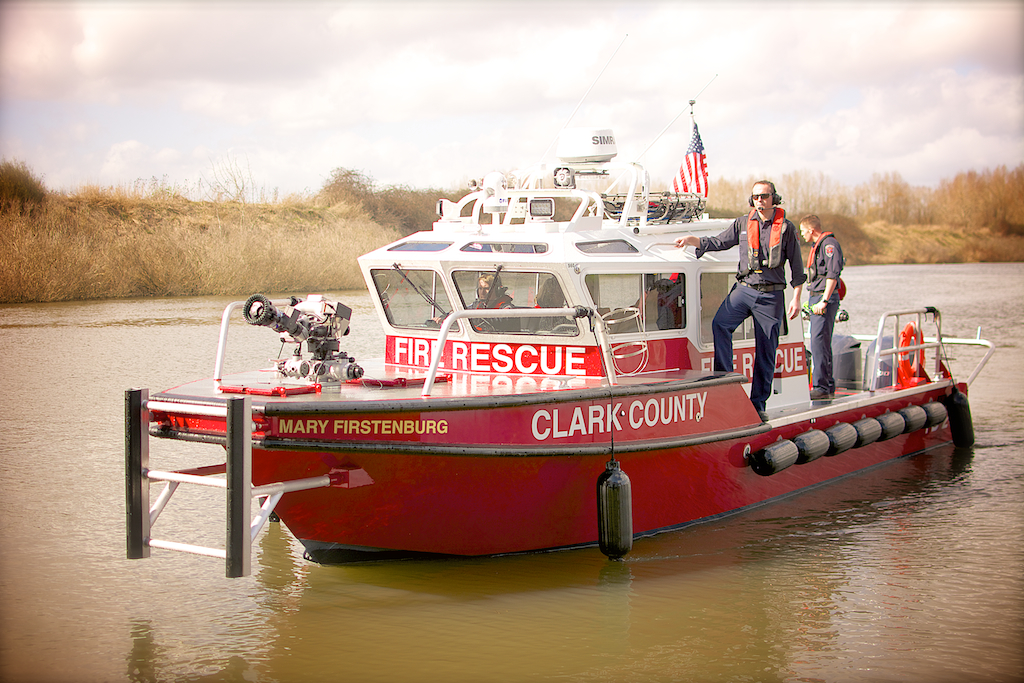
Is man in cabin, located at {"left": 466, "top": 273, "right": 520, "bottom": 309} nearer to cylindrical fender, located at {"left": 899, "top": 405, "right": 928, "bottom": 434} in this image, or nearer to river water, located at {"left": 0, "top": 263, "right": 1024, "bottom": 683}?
river water, located at {"left": 0, "top": 263, "right": 1024, "bottom": 683}

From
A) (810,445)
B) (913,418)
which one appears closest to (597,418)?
(810,445)

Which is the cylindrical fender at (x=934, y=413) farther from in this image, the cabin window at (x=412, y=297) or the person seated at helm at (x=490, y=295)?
the cabin window at (x=412, y=297)

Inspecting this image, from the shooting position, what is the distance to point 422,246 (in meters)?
6.79

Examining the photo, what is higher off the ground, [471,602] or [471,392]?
[471,392]

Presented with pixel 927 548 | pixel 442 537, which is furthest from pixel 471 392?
pixel 927 548

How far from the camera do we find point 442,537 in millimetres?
5859

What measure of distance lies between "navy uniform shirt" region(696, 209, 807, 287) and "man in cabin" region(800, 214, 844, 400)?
52.8 inches

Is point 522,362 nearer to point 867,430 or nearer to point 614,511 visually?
point 614,511

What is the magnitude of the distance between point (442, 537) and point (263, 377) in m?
1.59

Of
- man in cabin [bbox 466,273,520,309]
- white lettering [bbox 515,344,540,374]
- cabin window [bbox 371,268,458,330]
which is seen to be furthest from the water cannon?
white lettering [bbox 515,344,540,374]

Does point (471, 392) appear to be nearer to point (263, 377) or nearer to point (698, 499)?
point (263, 377)

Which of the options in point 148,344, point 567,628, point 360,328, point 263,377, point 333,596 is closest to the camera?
point 567,628

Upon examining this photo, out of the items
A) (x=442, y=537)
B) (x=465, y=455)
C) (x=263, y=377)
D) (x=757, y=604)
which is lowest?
(x=757, y=604)

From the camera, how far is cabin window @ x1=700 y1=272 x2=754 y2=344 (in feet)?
23.8
